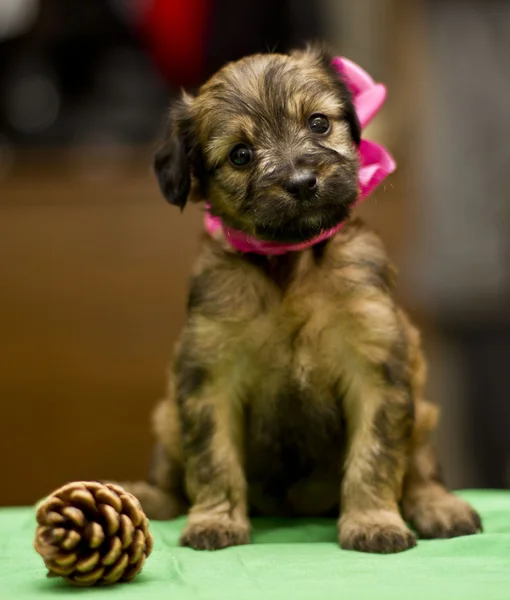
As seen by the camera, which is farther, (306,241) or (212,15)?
(212,15)

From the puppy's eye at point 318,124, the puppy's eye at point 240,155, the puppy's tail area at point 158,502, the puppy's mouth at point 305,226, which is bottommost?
the puppy's tail area at point 158,502

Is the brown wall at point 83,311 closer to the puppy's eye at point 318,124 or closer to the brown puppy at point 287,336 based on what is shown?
the brown puppy at point 287,336

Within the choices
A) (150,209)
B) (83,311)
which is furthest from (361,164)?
(83,311)

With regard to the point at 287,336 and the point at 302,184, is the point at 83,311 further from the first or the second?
the point at 302,184

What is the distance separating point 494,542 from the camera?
2434mm

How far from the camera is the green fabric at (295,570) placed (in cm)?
196

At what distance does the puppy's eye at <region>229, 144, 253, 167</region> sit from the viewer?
264 cm

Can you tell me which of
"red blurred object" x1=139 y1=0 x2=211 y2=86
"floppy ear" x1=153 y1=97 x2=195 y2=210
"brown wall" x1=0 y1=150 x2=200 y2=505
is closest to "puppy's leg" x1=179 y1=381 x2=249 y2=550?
"floppy ear" x1=153 y1=97 x2=195 y2=210

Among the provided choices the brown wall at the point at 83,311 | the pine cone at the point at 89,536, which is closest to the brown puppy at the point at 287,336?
the pine cone at the point at 89,536

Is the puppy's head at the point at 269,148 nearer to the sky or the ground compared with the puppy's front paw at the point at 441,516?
nearer to the sky

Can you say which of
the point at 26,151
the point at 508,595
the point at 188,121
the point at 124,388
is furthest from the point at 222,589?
the point at 26,151

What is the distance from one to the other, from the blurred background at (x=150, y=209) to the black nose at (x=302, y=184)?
223 centimetres

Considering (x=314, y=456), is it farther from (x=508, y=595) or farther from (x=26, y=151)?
(x=26, y=151)

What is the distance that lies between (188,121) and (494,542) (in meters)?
1.31
